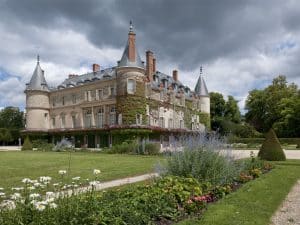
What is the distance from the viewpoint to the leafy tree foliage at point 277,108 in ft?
156

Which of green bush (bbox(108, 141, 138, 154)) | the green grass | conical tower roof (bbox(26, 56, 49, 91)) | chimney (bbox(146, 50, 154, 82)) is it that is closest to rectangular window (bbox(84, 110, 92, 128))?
chimney (bbox(146, 50, 154, 82))

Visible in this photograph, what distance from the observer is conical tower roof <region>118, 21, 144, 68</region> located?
3680 centimetres

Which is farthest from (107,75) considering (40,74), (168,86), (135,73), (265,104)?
(265,104)

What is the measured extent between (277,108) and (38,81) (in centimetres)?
3706

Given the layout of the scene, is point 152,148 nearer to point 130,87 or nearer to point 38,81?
point 130,87

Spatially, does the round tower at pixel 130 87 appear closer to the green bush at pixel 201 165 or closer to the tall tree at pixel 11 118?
the green bush at pixel 201 165

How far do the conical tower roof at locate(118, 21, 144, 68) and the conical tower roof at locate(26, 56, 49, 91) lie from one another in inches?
665

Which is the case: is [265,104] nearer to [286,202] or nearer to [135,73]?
[135,73]

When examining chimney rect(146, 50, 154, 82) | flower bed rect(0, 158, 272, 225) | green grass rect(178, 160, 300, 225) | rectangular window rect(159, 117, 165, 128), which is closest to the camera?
flower bed rect(0, 158, 272, 225)

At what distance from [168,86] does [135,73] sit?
435 inches

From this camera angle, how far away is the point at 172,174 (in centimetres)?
738

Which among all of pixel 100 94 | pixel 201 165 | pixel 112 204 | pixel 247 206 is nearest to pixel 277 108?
pixel 100 94

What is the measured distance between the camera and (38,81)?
48.8 metres

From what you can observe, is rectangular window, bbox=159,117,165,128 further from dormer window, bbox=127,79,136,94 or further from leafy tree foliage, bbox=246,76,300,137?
leafy tree foliage, bbox=246,76,300,137
